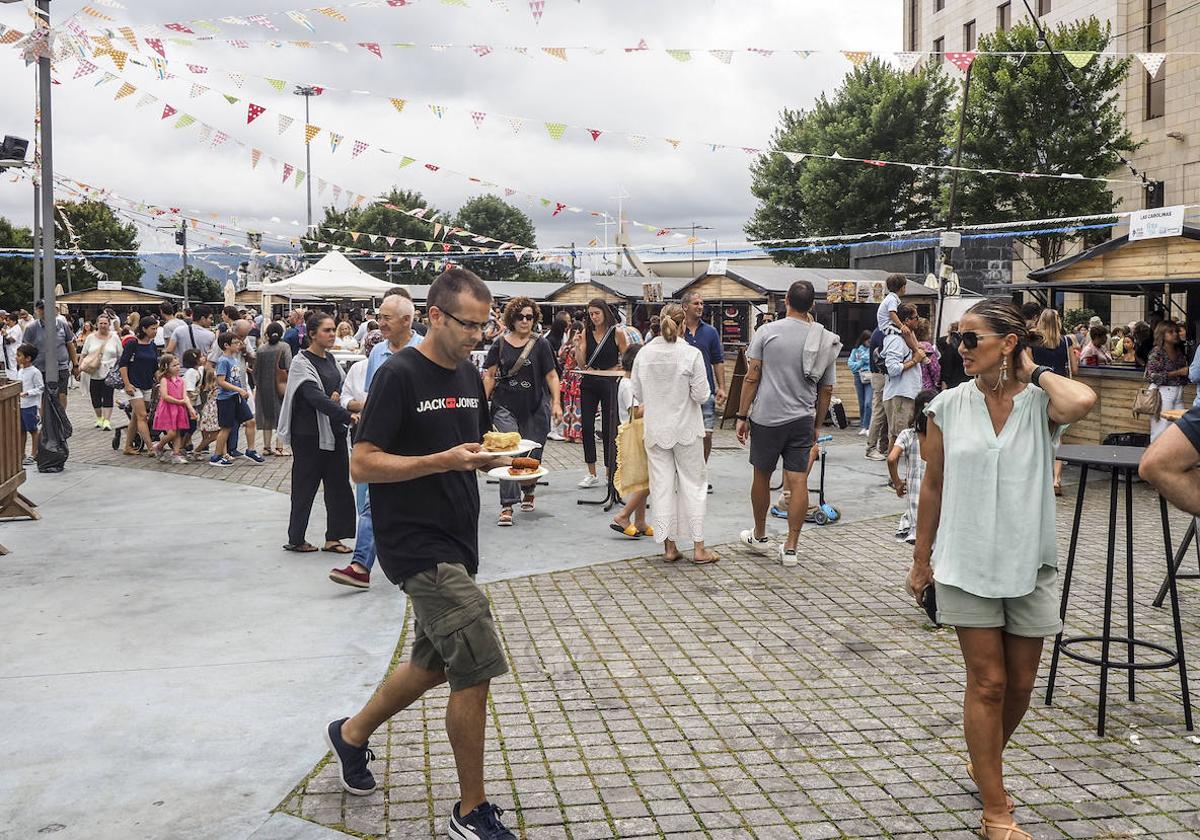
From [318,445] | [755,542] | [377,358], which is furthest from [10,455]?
[755,542]

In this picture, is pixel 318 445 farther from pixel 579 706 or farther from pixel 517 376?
pixel 579 706

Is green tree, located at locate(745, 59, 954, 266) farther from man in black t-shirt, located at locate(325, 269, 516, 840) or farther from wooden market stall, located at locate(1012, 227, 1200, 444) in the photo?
man in black t-shirt, located at locate(325, 269, 516, 840)

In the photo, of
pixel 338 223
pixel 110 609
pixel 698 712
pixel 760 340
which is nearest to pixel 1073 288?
pixel 760 340

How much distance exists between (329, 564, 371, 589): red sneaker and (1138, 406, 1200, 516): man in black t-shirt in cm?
520

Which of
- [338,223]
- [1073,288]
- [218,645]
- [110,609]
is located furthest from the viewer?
[338,223]

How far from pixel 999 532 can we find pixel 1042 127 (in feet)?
93.6

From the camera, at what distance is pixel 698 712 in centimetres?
473

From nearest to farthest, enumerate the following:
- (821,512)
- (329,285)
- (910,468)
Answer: (910,468) → (821,512) → (329,285)

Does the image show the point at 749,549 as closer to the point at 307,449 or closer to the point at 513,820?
the point at 307,449

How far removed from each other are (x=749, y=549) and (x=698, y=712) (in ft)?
11.4

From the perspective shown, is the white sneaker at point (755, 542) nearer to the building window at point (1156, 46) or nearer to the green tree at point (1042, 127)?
the green tree at point (1042, 127)

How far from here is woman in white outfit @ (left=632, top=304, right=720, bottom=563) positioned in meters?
7.66

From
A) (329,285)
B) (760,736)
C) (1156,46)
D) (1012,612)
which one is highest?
(1156,46)

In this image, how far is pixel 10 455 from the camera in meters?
8.55
